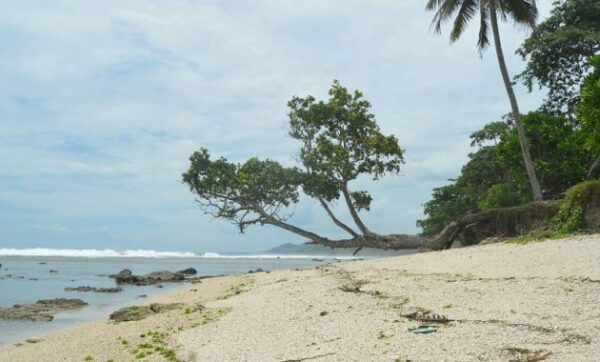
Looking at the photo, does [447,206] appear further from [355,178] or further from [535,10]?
[535,10]

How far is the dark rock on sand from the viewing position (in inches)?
673

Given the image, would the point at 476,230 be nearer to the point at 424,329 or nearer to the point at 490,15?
the point at 490,15

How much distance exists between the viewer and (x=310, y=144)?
86.4 ft

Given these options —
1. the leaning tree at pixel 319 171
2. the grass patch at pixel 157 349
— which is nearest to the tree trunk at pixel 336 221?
the leaning tree at pixel 319 171

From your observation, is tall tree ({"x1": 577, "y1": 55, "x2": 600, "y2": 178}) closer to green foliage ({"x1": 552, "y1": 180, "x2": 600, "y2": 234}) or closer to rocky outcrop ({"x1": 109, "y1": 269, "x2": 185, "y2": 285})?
green foliage ({"x1": 552, "y1": 180, "x2": 600, "y2": 234})

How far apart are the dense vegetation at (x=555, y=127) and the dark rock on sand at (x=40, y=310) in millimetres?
16356

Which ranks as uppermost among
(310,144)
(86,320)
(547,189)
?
(310,144)

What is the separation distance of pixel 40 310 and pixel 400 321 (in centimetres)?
1493

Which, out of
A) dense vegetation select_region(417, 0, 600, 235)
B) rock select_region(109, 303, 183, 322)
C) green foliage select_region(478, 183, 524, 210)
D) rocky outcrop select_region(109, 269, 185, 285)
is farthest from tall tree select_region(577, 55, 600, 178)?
rocky outcrop select_region(109, 269, 185, 285)

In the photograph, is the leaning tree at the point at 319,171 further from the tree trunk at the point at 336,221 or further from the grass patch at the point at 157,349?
the grass patch at the point at 157,349

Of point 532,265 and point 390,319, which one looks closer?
point 390,319

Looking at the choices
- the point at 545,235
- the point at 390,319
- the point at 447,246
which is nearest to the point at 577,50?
the point at 447,246

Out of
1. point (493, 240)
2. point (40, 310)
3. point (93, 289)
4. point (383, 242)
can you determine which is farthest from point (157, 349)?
point (93, 289)

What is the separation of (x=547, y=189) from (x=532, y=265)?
45.3 ft
